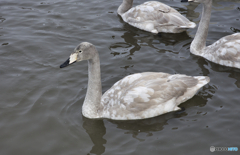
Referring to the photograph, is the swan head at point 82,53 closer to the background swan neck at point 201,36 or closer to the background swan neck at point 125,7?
the background swan neck at point 201,36

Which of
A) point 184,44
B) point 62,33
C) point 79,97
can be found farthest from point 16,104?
point 184,44

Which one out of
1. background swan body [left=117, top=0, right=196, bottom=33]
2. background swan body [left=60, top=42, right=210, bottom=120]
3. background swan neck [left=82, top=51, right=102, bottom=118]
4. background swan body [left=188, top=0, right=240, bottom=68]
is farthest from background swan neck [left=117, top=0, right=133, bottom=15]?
background swan neck [left=82, top=51, right=102, bottom=118]

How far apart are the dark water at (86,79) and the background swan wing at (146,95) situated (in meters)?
0.24

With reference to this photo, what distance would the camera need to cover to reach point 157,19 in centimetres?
1076

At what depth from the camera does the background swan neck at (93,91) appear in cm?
630

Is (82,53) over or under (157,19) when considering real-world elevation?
over

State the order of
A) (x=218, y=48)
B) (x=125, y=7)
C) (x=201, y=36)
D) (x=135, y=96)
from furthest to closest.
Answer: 1. (x=125, y=7)
2. (x=201, y=36)
3. (x=218, y=48)
4. (x=135, y=96)

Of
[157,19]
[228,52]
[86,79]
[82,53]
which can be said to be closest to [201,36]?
[228,52]

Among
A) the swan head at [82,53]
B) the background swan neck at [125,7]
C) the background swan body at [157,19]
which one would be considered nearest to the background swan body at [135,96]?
the swan head at [82,53]

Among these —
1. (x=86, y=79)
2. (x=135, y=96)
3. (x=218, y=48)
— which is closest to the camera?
(x=135, y=96)

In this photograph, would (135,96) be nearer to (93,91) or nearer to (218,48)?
(93,91)

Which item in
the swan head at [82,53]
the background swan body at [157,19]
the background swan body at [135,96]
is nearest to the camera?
the swan head at [82,53]

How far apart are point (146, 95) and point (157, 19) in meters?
5.16

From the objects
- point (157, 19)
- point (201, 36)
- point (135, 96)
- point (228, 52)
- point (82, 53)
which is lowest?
point (135, 96)
